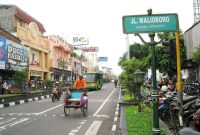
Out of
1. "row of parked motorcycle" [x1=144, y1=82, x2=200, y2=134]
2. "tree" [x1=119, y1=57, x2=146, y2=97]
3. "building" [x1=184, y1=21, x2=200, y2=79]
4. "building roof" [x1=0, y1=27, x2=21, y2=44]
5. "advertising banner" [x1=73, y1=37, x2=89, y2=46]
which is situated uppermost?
"advertising banner" [x1=73, y1=37, x2=89, y2=46]

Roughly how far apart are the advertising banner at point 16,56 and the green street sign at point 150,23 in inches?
1104

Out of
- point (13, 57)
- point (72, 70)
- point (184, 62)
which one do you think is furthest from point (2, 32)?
point (72, 70)

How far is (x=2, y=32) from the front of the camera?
35.3 m

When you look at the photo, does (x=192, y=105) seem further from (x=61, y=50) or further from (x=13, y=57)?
(x=61, y=50)

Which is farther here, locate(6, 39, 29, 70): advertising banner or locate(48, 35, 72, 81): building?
locate(48, 35, 72, 81): building

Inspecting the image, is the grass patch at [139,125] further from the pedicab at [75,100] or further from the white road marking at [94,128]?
the pedicab at [75,100]

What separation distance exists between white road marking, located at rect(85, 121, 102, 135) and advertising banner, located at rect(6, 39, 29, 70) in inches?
903

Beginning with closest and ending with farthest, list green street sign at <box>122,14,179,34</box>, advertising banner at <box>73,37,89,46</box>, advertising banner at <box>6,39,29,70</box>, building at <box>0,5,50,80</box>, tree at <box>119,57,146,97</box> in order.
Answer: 1. green street sign at <box>122,14,179,34</box>
2. tree at <box>119,57,146,97</box>
3. advertising banner at <box>6,39,29,70</box>
4. building at <box>0,5,50,80</box>
5. advertising banner at <box>73,37,89,46</box>

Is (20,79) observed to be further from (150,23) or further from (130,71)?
(150,23)

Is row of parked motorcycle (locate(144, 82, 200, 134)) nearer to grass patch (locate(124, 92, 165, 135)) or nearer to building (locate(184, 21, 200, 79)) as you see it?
grass patch (locate(124, 92, 165, 135))

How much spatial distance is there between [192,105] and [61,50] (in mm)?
59085

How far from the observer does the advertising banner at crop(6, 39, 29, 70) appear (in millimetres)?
34969

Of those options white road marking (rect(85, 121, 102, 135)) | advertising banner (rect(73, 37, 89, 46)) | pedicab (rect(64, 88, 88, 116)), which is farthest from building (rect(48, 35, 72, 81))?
white road marking (rect(85, 121, 102, 135))

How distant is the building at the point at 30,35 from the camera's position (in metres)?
43.2
